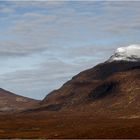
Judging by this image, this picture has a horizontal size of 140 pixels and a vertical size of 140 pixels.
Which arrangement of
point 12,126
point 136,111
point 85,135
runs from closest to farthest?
point 85,135 < point 12,126 < point 136,111

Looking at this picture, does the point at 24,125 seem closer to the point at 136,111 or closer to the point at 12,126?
the point at 12,126

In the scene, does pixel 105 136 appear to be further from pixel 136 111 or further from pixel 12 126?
pixel 136 111

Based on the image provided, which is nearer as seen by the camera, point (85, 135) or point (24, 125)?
point (85, 135)

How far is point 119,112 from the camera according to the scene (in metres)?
196

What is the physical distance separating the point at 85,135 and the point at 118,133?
280 inches

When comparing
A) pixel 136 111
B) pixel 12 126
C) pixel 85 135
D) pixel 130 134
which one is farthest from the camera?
pixel 136 111

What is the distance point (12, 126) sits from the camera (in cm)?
13500

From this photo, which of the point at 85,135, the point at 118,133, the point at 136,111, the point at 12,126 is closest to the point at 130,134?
the point at 118,133

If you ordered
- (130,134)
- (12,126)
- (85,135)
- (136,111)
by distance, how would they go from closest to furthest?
(130,134), (85,135), (12,126), (136,111)

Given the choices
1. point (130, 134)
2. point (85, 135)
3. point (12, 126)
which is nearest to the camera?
point (130, 134)

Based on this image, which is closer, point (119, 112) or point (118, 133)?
point (118, 133)

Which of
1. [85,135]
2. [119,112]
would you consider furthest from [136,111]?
[85,135]

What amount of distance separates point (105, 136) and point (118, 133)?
2.97m

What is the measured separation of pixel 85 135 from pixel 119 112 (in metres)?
117
